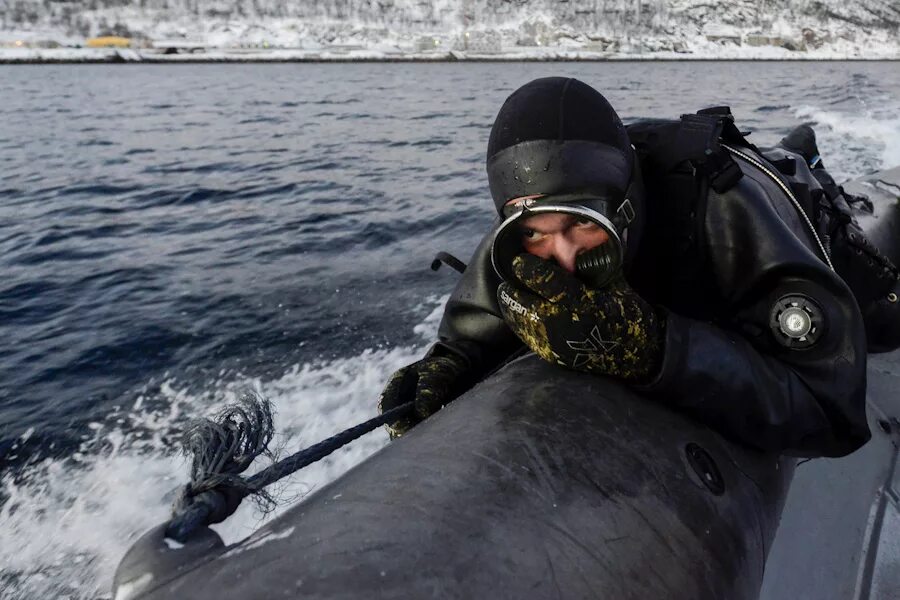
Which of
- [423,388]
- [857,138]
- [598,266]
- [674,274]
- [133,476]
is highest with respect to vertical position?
[598,266]

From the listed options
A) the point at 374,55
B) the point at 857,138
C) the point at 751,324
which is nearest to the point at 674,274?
the point at 751,324

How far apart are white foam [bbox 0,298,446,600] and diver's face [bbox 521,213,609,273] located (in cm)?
122

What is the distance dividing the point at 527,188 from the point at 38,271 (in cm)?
643

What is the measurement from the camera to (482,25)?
132 meters

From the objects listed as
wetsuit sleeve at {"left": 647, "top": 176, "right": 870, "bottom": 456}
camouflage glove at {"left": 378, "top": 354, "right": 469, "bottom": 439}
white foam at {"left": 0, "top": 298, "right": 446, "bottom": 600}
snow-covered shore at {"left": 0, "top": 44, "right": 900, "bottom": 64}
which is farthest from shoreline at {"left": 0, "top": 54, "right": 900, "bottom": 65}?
wetsuit sleeve at {"left": 647, "top": 176, "right": 870, "bottom": 456}

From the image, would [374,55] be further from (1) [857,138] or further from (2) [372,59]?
(1) [857,138]

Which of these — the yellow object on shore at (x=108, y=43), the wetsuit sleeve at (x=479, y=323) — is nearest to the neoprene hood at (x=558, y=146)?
the wetsuit sleeve at (x=479, y=323)

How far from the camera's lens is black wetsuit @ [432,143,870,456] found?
5.37 feet

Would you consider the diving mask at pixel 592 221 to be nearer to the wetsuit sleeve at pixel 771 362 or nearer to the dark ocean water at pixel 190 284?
the wetsuit sleeve at pixel 771 362

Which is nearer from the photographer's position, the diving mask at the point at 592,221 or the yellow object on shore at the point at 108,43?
the diving mask at the point at 592,221

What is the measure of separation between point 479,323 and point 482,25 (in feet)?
468

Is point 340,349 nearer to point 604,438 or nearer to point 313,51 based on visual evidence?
point 604,438

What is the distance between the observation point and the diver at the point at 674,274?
5.31 feet

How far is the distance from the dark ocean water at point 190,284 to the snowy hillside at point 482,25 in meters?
87.6
